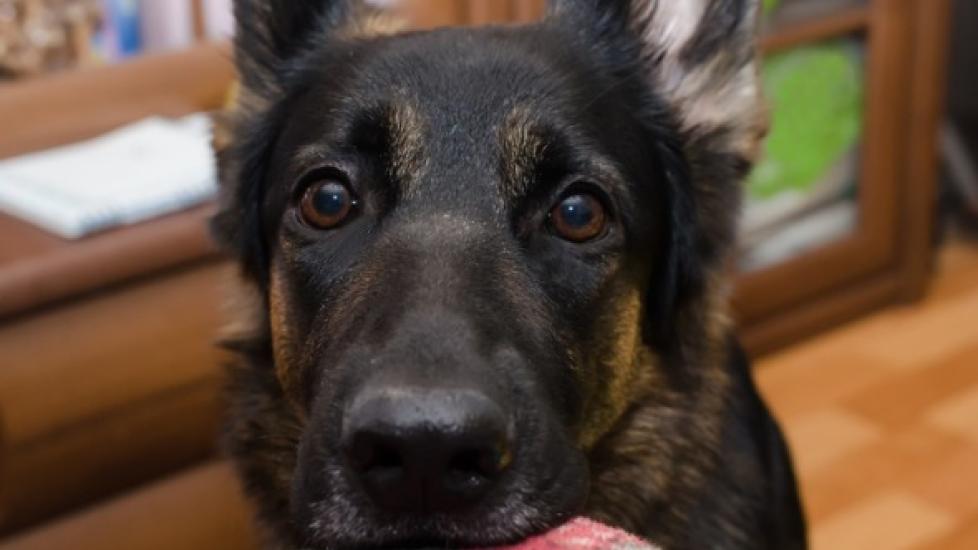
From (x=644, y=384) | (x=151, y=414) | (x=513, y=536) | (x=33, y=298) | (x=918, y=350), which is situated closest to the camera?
(x=513, y=536)

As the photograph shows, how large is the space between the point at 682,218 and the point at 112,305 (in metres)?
0.84

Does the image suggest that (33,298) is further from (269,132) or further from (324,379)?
(324,379)

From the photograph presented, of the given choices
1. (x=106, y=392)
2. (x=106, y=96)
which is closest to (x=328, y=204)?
(x=106, y=392)

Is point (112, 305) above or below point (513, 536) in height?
below

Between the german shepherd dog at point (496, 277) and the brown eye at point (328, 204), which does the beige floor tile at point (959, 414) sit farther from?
the brown eye at point (328, 204)

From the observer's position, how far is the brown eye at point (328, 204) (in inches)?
52.2

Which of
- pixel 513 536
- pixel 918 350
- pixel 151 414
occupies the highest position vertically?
pixel 513 536

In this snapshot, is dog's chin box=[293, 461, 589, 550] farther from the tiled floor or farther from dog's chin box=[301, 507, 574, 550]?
the tiled floor

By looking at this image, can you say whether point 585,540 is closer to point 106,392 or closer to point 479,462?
point 479,462

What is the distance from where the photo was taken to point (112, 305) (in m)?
1.78

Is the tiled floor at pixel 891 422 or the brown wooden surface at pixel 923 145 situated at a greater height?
the brown wooden surface at pixel 923 145

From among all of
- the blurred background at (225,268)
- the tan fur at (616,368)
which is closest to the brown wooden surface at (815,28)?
the blurred background at (225,268)

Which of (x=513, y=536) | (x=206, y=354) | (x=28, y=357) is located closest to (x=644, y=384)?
(x=513, y=536)

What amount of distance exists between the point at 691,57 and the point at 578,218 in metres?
0.34
